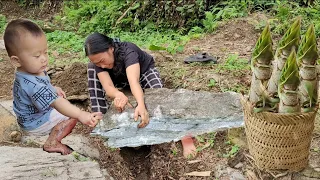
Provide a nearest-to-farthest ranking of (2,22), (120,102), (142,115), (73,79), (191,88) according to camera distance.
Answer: (142,115) < (120,102) < (191,88) < (73,79) < (2,22)

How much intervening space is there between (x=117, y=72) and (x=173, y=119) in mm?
788

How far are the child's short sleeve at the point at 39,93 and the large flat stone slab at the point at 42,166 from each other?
44cm

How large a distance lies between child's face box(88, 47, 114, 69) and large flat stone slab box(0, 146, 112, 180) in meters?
0.97

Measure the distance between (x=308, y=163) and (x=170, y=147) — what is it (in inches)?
48.4

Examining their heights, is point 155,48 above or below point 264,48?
below

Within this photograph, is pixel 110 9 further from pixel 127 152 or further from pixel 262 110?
pixel 262 110

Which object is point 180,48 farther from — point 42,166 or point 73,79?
point 42,166

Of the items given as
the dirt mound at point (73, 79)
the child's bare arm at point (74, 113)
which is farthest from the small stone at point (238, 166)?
the dirt mound at point (73, 79)

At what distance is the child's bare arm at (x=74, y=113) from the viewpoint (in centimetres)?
359

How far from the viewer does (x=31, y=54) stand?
3457 millimetres

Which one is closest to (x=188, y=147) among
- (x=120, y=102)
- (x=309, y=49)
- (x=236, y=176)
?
(x=236, y=176)

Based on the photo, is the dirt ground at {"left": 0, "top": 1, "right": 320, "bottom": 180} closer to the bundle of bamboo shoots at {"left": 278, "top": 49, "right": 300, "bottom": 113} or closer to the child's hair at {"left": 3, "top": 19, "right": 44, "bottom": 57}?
the bundle of bamboo shoots at {"left": 278, "top": 49, "right": 300, "bottom": 113}

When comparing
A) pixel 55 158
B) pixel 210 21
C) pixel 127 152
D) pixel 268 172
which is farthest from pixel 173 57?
pixel 268 172

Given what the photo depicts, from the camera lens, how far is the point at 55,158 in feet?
12.2
